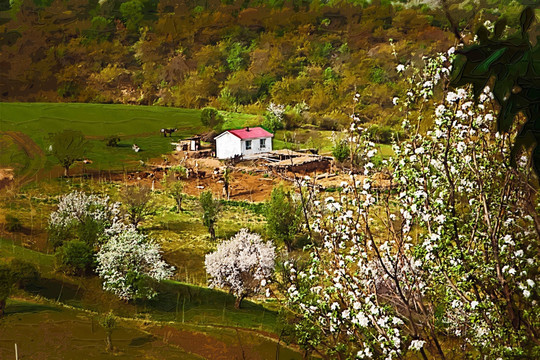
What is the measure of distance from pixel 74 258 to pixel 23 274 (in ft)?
1.60

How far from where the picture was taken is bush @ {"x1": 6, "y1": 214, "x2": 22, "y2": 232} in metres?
5.96

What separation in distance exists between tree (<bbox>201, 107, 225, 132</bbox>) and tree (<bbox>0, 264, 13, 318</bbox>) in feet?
8.54

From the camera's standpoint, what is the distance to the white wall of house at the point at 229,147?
21.6 ft

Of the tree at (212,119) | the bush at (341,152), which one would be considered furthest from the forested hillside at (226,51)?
the bush at (341,152)

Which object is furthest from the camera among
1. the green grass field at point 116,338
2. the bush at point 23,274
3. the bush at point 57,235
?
the bush at point 57,235

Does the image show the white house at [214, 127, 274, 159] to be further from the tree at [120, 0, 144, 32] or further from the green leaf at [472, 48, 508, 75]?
the green leaf at [472, 48, 508, 75]

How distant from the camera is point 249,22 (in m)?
7.15

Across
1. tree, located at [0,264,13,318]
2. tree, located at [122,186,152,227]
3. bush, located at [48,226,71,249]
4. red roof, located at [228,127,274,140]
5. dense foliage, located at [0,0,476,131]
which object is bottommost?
tree, located at [0,264,13,318]

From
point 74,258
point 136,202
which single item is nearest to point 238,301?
point 136,202

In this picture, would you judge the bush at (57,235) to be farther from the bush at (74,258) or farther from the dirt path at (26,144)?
the dirt path at (26,144)

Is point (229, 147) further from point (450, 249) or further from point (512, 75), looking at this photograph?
point (512, 75)

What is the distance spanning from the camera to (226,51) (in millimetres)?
7105

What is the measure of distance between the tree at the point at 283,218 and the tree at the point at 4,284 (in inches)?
102

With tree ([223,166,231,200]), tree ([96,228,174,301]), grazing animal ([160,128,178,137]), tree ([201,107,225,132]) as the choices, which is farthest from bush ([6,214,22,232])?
tree ([201,107,225,132])
